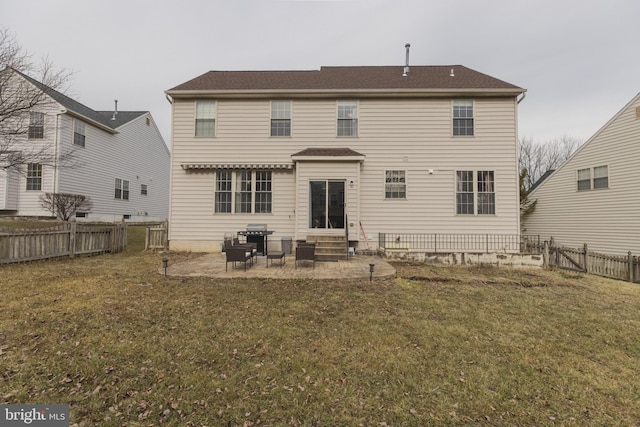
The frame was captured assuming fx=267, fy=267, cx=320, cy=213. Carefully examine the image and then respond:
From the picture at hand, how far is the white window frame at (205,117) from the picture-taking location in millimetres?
12227

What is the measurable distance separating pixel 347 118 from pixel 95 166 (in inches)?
739

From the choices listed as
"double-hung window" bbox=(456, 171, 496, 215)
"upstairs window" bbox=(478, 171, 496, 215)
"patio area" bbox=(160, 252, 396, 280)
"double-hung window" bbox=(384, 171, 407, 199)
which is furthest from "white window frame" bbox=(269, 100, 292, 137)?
"upstairs window" bbox=(478, 171, 496, 215)

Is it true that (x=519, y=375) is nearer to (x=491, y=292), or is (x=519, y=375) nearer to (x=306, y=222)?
(x=491, y=292)

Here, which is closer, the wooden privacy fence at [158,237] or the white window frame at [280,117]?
the wooden privacy fence at [158,237]

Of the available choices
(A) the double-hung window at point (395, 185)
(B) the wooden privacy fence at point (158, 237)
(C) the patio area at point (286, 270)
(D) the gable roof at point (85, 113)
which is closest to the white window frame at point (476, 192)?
(A) the double-hung window at point (395, 185)

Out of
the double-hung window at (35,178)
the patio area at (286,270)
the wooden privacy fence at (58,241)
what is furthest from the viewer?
the double-hung window at (35,178)

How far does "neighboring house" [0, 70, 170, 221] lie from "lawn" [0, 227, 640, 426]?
12.7 meters

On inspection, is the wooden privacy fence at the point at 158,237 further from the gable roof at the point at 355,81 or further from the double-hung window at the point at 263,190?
the gable roof at the point at 355,81

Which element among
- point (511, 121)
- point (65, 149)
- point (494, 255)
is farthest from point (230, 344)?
point (65, 149)

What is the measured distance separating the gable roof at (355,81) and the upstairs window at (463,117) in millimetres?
585

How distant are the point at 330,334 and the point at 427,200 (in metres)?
9.29

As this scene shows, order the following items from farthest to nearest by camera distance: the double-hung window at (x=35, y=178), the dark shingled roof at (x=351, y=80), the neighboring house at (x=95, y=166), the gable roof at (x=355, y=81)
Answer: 1. the double-hung window at (x=35, y=178)
2. the neighboring house at (x=95, y=166)
3. the dark shingled roof at (x=351, y=80)
4. the gable roof at (x=355, y=81)

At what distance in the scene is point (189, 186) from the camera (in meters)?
12.1

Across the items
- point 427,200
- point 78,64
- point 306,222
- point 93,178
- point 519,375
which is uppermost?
point 78,64
